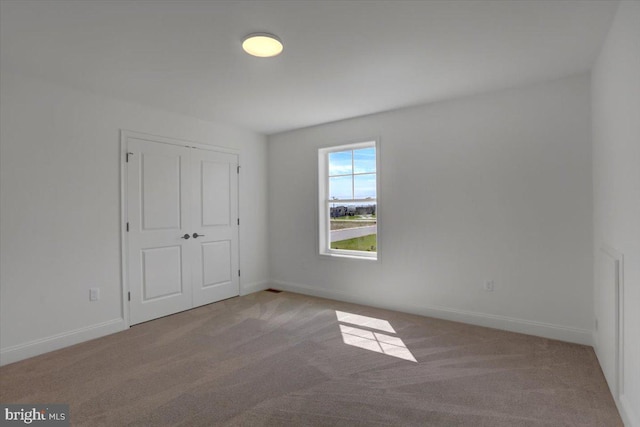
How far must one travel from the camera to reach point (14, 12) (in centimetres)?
199

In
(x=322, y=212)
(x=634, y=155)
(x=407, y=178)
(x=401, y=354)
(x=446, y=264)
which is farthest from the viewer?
(x=322, y=212)

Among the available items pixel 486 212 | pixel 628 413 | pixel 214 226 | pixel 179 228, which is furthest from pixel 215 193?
pixel 628 413

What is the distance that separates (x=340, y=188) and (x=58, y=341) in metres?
3.61

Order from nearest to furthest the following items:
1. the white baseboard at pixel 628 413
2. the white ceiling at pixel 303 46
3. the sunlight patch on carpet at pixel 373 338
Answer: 1. the white baseboard at pixel 628 413
2. the white ceiling at pixel 303 46
3. the sunlight patch on carpet at pixel 373 338

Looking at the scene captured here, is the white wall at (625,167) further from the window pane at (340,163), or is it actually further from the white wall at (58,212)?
the white wall at (58,212)

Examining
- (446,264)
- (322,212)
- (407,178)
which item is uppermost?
(407,178)

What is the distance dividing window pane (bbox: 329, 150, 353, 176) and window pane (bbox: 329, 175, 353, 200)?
88 millimetres

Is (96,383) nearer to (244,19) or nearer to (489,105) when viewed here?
(244,19)

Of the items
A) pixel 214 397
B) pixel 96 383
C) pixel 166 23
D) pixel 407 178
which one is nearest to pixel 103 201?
pixel 96 383

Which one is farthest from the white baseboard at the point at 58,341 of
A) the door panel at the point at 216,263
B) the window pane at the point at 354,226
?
the window pane at the point at 354,226

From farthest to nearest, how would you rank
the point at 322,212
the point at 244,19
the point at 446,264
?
the point at 322,212, the point at 446,264, the point at 244,19

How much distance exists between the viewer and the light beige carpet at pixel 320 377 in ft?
6.61

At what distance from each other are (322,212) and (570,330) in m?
3.13

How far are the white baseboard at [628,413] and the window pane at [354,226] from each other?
2.65 metres
